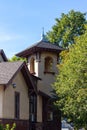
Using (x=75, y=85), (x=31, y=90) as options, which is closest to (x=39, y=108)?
(x=31, y=90)

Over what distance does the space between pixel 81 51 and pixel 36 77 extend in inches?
199

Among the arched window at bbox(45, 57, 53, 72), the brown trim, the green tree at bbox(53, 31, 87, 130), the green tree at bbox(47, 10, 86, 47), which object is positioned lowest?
the green tree at bbox(53, 31, 87, 130)

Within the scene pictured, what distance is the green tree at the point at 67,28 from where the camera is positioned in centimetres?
5128

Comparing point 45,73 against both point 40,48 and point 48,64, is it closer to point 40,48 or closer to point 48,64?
point 48,64

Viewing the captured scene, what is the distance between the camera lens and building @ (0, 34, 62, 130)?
32612mm

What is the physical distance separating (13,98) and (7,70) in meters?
2.07

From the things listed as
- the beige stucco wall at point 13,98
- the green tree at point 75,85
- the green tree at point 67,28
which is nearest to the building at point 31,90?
the beige stucco wall at point 13,98

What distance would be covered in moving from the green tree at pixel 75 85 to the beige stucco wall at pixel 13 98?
107 inches

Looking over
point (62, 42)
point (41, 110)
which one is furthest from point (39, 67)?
point (62, 42)

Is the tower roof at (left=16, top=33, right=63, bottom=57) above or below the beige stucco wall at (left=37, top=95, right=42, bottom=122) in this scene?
above

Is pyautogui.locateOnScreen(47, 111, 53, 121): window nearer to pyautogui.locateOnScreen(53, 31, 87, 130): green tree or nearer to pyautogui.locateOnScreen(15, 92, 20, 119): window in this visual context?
pyautogui.locateOnScreen(53, 31, 87, 130): green tree

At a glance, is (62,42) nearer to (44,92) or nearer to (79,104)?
(44,92)

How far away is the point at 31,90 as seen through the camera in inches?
1423

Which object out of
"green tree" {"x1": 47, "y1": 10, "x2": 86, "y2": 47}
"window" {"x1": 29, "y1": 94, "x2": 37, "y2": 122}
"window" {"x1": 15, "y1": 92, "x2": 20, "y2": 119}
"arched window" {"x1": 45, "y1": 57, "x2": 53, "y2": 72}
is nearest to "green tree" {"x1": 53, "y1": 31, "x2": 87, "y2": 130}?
"window" {"x1": 29, "y1": 94, "x2": 37, "y2": 122}
